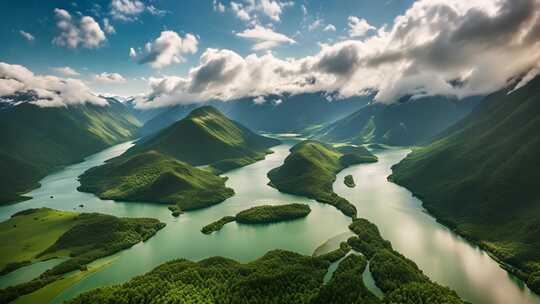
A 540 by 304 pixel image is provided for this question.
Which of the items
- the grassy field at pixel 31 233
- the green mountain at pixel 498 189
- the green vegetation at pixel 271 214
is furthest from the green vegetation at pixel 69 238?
the green mountain at pixel 498 189

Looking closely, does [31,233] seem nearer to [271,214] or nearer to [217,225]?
[217,225]

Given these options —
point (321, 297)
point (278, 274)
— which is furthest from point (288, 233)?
point (321, 297)

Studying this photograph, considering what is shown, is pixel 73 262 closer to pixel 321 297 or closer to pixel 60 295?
pixel 60 295

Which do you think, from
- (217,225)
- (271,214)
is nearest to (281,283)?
(217,225)

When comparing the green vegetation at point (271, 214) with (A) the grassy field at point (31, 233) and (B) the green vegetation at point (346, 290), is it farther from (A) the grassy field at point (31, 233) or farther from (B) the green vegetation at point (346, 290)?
(A) the grassy field at point (31, 233)

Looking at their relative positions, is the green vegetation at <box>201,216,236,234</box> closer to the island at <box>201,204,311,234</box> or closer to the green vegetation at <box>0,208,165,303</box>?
the island at <box>201,204,311,234</box>

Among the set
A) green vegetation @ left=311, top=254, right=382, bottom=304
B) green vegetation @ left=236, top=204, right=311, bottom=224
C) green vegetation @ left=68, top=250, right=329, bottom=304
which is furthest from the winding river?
green vegetation @ left=311, top=254, right=382, bottom=304

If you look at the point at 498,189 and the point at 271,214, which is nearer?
the point at 498,189
